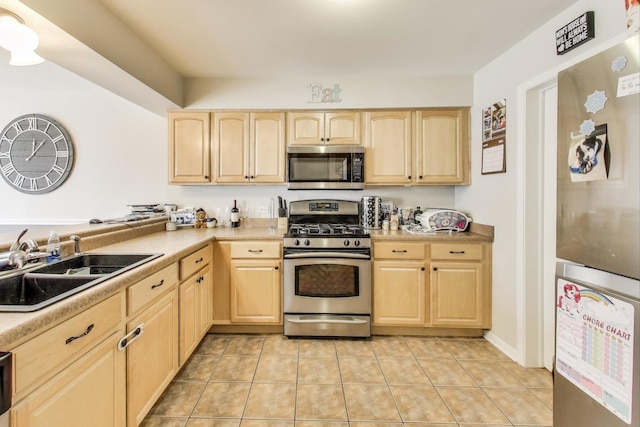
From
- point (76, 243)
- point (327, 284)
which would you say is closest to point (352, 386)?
point (327, 284)

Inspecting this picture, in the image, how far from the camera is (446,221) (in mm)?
2816

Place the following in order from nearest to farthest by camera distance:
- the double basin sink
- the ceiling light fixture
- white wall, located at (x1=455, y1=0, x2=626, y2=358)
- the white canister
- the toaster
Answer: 1. the double basin sink
2. the ceiling light fixture
3. white wall, located at (x1=455, y1=0, x2=626, y2=358)
4. the toaster
5. the white canister

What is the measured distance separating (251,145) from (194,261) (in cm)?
127

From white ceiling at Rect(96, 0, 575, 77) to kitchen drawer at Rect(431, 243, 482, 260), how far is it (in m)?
1.58

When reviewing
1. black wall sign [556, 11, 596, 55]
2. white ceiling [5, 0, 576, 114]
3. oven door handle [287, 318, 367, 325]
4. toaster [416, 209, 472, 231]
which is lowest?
oven door handle [287, 318, 367, 325]

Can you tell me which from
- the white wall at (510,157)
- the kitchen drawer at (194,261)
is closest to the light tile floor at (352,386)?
the white wall at (510,157)

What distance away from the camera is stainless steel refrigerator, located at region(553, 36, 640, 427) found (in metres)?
0.99

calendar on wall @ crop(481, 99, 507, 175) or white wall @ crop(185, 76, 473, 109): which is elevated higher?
white wall @ crop(185, 76, 473, 109)

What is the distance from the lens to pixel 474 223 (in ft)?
9.26

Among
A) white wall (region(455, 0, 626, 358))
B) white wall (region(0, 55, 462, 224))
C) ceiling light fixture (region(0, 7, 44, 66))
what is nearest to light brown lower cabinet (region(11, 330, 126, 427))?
ceiling light fixture (region(0, 7, 44, 66))

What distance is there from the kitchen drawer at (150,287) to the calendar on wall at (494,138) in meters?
2.51

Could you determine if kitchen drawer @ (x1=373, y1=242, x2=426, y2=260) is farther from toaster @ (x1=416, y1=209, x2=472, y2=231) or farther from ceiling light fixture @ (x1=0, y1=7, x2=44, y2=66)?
ceiling light fixture @ (x1=0, y1=7, x2=44, y2=66)

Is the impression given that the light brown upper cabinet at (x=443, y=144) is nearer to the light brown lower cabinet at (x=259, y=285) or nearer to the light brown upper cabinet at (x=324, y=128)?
the light brown upper cabinet at (x=324, y=128)

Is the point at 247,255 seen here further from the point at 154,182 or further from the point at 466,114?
the point at 466,114
